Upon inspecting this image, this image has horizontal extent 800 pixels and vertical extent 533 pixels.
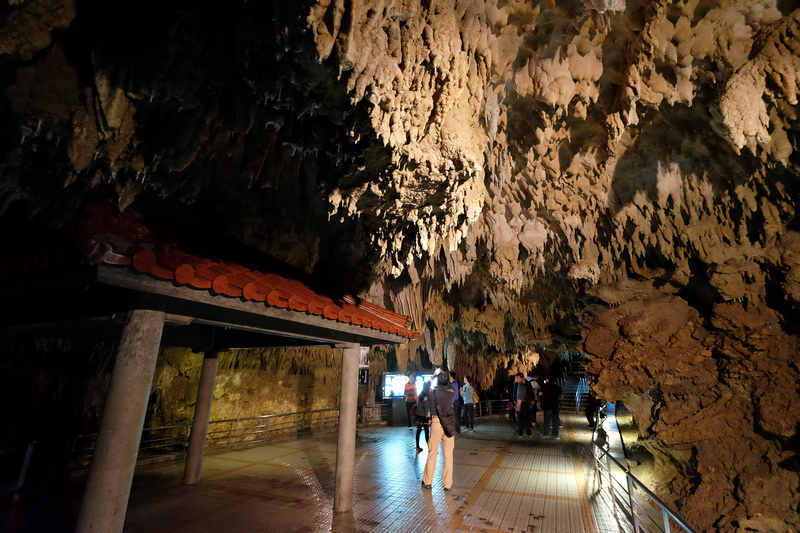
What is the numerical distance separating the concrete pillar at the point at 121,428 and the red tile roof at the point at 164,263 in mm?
522

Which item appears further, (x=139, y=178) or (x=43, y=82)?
(x=139, y=178)

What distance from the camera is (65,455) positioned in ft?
23.9

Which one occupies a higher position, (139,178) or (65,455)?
(139,178)

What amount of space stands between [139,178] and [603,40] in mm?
7062

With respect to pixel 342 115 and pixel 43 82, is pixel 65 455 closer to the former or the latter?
pixel 43 82

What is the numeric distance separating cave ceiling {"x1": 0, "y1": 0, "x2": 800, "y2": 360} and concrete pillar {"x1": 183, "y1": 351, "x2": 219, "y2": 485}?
2506 millimetres

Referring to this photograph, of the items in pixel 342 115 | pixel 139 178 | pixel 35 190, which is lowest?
pixel 35 190

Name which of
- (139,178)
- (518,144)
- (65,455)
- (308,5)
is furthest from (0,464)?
(518,144)

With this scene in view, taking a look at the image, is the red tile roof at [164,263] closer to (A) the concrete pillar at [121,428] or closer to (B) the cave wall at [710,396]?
(A) the concrete pillar at [121,428]

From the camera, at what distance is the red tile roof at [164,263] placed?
9.13 feet

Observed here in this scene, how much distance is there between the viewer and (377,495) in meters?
5.75

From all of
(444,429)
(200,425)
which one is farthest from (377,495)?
(200,425)

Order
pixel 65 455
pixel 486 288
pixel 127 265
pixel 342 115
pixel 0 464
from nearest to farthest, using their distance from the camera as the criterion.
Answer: pixel 127 265 < pixel 342 115 < pixel 0 464 < pixel 65 455 < pixel 486 288

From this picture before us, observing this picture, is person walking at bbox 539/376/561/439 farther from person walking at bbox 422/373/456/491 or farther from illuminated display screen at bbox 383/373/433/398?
person walking at bbox 422/373/456/491
